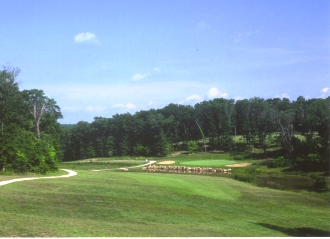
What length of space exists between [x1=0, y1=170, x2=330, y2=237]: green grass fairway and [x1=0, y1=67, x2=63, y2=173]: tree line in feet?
22.6

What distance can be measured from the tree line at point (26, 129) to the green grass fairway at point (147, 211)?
6898 millimetres

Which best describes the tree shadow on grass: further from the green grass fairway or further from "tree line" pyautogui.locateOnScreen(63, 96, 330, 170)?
"tree line" pyautogui.locateOnScreen(63, 96, 330, 170)

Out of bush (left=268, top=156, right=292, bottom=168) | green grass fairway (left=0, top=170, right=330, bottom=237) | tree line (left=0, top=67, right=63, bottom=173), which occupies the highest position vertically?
tree line (left=0, top=67, right=63, bottom=173)

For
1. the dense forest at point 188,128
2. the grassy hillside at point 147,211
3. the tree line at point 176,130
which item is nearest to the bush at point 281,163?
the dense forest at point 188,128

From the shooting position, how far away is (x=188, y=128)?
426 feet

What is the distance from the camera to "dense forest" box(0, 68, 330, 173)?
62.2 metres

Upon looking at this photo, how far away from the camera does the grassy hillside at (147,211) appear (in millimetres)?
13633

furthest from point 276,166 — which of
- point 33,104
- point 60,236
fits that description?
point 60,236

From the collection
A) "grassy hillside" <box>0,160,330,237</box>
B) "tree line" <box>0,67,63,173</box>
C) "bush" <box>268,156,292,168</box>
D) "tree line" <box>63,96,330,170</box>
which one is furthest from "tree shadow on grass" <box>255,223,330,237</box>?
"tree line" <box>63,96,330,170</box>

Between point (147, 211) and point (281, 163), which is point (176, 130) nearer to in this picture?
point (281, 163)

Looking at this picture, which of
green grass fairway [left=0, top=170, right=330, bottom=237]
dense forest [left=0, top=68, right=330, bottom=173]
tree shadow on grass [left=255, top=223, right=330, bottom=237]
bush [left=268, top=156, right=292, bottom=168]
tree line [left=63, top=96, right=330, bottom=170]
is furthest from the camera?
tree line [left=63, top=96, right=330, bottom=170]

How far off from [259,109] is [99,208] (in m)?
99.3

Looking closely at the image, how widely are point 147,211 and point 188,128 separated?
111m

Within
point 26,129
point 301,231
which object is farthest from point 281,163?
point 301,231
